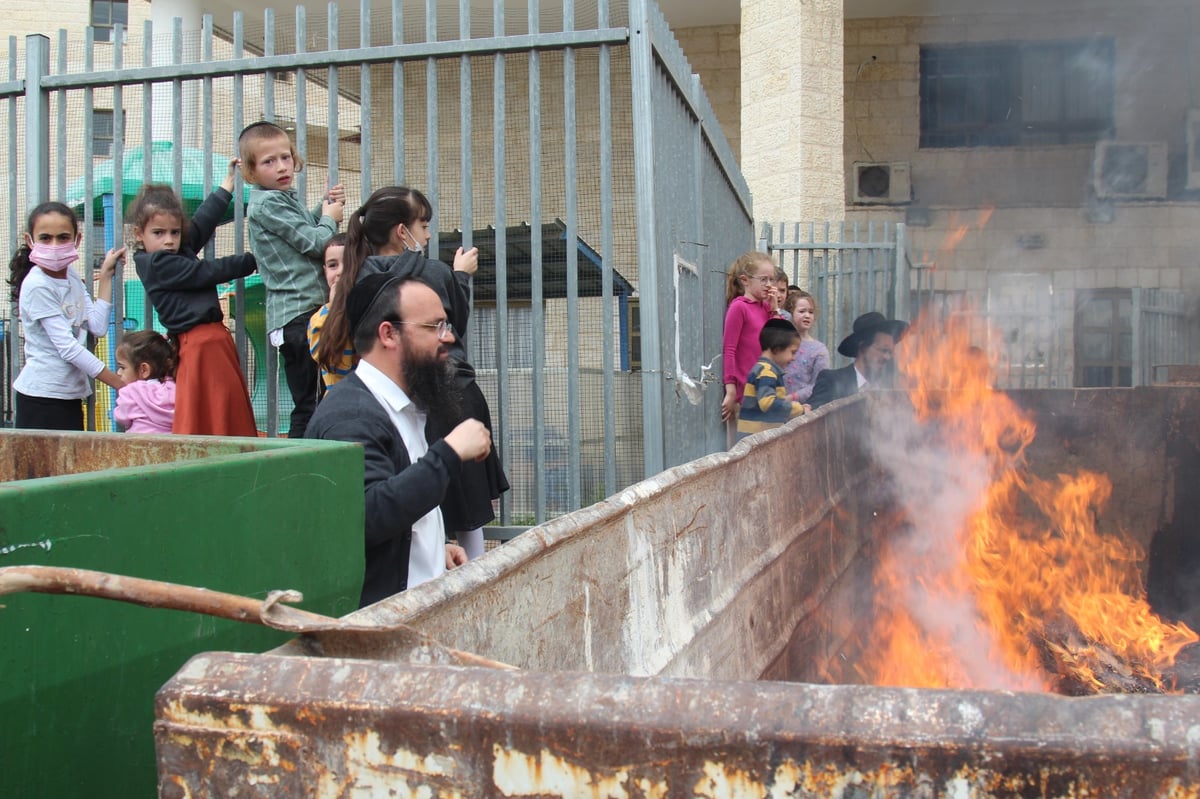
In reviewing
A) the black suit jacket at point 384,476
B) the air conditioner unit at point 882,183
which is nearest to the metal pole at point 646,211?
the black suit jacket at point 384,476

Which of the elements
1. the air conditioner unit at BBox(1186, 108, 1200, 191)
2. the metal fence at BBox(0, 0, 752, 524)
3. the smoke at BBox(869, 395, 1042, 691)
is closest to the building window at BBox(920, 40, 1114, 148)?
the air conditioner unit at BBox(1186, 108, 1200, 191)

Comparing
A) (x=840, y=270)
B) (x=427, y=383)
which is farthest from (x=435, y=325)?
(x=840, y=270)

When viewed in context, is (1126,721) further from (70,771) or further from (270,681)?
(70,771)

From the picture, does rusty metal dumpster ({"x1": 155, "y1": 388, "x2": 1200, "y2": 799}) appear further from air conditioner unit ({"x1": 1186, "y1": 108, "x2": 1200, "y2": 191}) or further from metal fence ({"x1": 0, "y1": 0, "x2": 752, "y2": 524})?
air conditioner unit ({"x1": 1186, "y1": 108, "x2": 1200, "y2": 191})

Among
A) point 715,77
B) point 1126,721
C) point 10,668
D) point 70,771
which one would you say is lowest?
point 70,771

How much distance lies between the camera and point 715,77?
636 inches

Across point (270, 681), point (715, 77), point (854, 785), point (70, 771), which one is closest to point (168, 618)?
point (70, 771)

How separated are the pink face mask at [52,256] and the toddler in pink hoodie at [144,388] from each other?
0.51 metres

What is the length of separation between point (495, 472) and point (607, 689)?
124 inches

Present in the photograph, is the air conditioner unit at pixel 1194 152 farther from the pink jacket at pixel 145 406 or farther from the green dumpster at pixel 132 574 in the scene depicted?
the green dumpster at pixel 132 574

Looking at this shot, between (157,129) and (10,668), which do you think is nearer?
(10,668)

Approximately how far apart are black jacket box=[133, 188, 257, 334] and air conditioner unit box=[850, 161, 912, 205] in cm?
1217

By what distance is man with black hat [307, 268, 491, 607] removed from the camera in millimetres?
2918

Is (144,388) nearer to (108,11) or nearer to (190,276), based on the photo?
(190,276)
